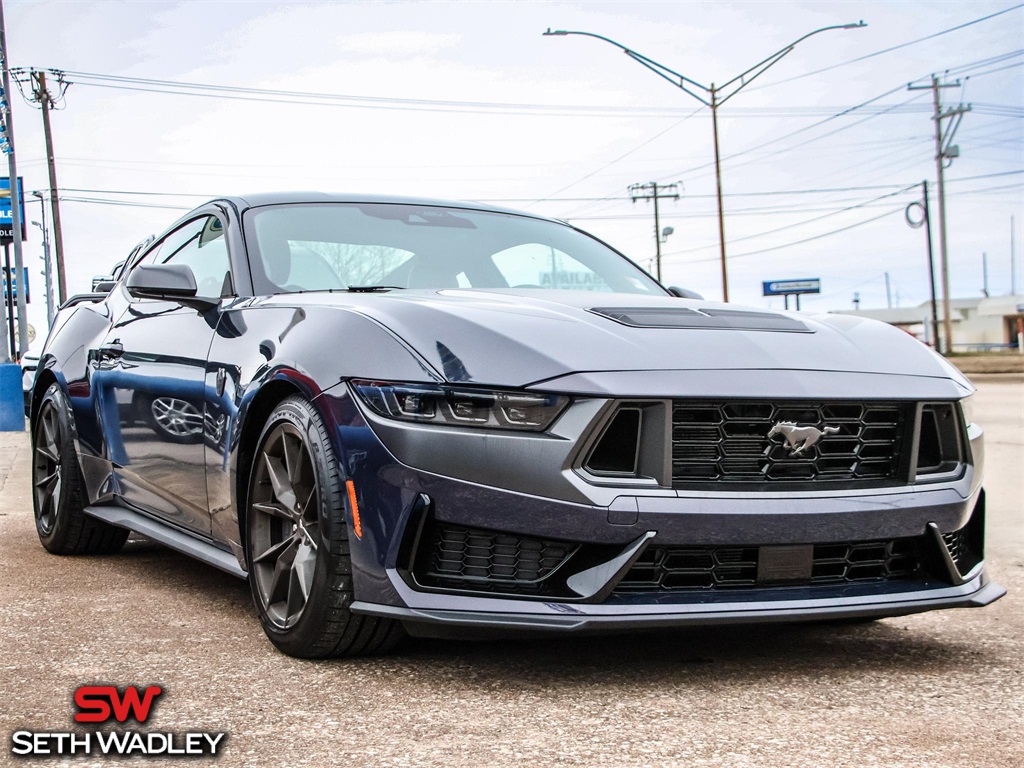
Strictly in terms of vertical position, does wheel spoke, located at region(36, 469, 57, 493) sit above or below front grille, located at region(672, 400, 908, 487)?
below

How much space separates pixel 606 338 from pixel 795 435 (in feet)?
1.79

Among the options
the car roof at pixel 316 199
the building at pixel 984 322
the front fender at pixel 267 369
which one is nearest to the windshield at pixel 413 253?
the car roof at pixel 316 199

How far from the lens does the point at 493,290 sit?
4.05 m

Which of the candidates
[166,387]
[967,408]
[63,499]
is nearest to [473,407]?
[967,408]

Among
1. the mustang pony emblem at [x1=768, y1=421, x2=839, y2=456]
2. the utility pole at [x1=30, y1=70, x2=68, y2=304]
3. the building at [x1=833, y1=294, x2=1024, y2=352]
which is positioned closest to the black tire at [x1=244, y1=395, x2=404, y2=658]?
the mustang pony emblem at [x1=768, y1=421, x2=839, y2=456]

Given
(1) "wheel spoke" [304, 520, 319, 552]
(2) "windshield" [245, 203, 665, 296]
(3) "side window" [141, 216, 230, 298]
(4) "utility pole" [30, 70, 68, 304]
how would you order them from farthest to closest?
(4) "utility pole" [30, 70, 68, 304] < (3) "side window" [141, 216, 230, 298] < (2) "windshield" [245, 203, 665, 296] < (1) "wheel spoke" [304, 520, 319, 552]

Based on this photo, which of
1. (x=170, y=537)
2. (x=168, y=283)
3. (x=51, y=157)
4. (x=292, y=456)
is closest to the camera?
(x=292, y=456)

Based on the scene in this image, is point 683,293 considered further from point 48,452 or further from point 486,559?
point 48,452

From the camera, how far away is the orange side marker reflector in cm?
321

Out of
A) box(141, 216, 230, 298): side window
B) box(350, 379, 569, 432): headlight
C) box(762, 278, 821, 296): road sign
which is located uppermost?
box(141, 216, 230, 298): side window

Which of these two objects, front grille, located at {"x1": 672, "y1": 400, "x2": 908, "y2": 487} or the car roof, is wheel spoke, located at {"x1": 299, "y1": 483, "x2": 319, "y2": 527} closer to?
front grille, located at {"x1": 672, "y1": 400, "x2": 908, "y2": 487}

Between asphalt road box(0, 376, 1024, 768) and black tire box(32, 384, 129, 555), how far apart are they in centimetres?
99

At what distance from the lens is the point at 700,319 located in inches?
141

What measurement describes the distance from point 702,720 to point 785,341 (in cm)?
111
